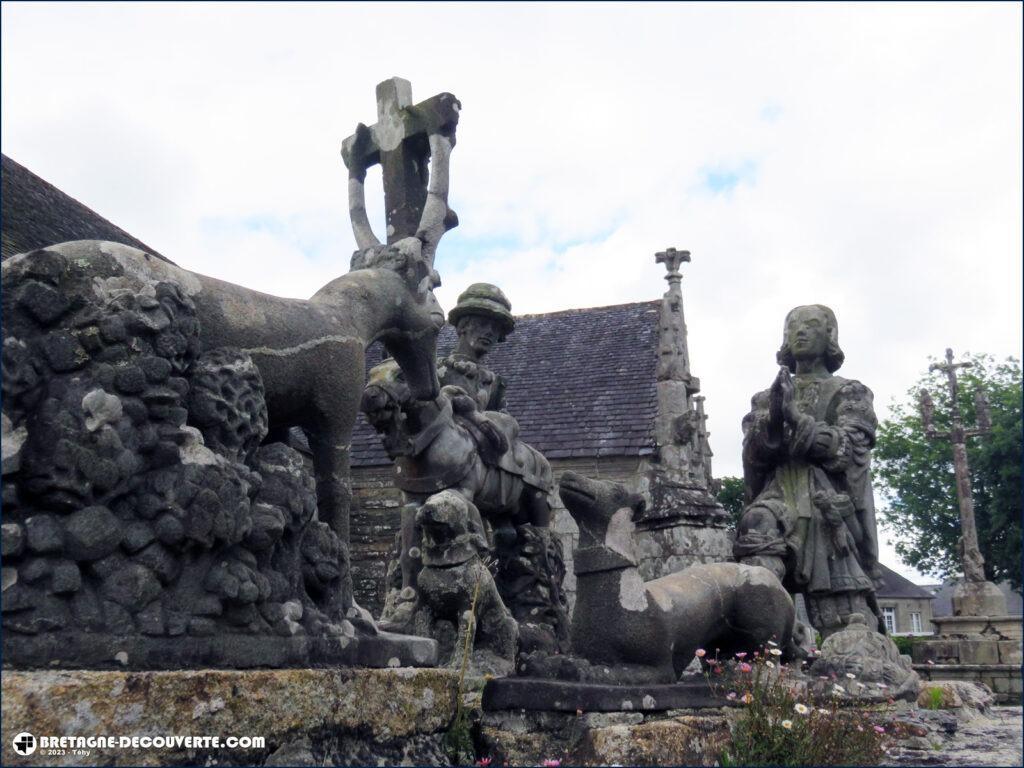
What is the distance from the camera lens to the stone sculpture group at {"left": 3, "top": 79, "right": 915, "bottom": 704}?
2312mm

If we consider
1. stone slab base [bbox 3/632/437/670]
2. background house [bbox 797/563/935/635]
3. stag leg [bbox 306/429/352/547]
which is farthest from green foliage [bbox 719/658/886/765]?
background house [bbox 797/563/935/635]

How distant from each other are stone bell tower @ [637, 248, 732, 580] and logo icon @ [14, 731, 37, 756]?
394 inches

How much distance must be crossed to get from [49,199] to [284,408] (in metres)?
10.0

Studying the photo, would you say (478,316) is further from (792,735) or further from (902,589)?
(902,589)

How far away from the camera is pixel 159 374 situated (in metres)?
2.53

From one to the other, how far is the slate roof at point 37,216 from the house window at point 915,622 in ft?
143

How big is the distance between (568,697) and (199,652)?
5.43 feet

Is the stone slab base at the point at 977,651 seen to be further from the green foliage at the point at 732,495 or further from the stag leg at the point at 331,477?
the green foliage at the point at 732,495

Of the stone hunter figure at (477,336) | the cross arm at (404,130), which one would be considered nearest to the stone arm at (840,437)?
the stone hunter figure at (477,336)

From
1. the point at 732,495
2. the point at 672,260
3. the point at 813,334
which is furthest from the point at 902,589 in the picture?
the point at 813,334

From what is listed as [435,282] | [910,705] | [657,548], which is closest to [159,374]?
[435,282]

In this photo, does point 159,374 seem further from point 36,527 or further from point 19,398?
point 36,527

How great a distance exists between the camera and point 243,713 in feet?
7.95

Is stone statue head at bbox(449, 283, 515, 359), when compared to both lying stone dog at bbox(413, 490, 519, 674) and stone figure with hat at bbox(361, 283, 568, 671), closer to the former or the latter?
stone figure with hat at bbox(361, 283, 568, 671)
